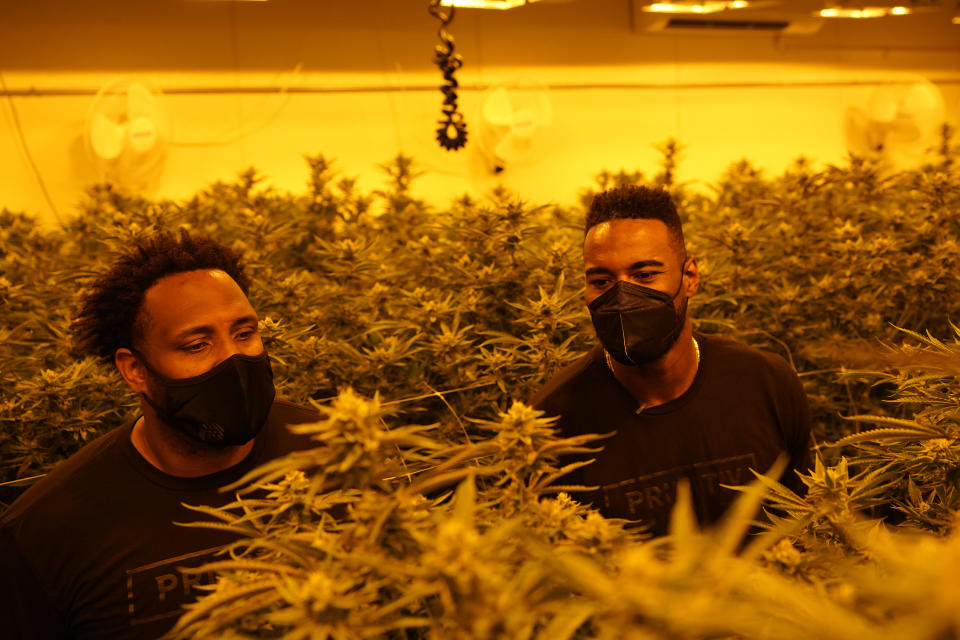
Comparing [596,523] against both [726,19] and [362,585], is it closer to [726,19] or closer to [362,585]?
[362,585]

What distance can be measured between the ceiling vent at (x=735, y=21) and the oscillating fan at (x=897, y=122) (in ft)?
2.22

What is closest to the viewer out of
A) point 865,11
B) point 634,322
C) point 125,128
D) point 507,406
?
point 634,322

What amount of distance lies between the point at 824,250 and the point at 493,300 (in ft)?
3.37

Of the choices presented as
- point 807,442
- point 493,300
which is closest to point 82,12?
point 493,300

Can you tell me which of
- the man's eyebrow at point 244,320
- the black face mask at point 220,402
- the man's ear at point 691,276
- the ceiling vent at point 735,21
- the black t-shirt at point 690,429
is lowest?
the black t-shirt at point 690,429

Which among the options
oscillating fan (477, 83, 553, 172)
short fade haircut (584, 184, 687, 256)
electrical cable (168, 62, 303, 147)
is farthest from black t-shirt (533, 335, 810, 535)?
electrical cable (168, 62, 303, 147)

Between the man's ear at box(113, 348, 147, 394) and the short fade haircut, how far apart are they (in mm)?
931

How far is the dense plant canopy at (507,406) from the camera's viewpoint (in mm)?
599

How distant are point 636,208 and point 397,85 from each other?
3407mm

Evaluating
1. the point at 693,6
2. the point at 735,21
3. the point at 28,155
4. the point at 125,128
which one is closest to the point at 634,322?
the point at 693,6

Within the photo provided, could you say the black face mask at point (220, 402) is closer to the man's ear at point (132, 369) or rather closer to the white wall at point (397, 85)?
the man's ear at point (132, 369)

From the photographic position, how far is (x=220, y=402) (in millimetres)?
1484

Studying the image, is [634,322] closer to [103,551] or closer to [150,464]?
[150,464]

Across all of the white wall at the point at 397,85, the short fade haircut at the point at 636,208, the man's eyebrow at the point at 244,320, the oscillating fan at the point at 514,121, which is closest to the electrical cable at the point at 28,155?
the white wall at the point at 397,85
